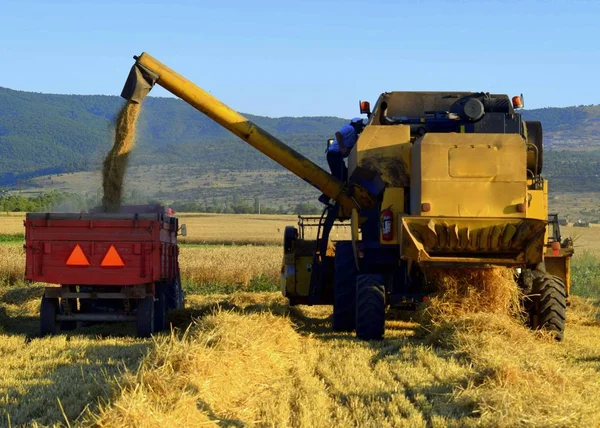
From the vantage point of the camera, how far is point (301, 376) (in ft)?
29.2

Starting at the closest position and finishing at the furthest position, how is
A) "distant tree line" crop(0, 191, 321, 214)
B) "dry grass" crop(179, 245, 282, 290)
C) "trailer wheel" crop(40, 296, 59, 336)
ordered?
"trailer wheel" crop(40, 296, 59, 336) → "distant tree line" crop(0, 191, 321, 214) → "dry grass" crop(179, 245, 282, 290)

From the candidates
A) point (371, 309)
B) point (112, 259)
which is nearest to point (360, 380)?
point (371, 309)

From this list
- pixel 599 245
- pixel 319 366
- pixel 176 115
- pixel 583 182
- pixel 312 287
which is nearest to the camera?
pixel 319 366

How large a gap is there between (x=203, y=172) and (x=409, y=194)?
12852cm

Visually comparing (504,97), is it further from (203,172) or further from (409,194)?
(203,172)

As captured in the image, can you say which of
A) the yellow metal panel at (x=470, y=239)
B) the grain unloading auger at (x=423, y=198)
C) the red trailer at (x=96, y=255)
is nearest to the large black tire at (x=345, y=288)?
the grain unloading auger at (x=423, y=198)

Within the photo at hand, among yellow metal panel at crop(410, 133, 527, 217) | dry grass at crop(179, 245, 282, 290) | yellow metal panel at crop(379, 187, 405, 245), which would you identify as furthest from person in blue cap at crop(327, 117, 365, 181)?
dry grass at crop(179, 245, 282, 290)

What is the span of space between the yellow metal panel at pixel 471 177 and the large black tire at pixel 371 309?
49.7 inches

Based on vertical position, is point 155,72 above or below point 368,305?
above

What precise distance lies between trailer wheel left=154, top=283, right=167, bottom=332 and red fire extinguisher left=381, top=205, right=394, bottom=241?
4011 mm

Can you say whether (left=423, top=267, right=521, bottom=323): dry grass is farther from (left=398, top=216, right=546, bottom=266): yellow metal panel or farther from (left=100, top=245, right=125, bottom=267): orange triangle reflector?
(left=100, top=245, right=125, bottom=267): orange triangle reflector

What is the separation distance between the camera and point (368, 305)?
11.9 metres

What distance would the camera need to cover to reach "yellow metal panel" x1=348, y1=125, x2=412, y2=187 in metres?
11.9

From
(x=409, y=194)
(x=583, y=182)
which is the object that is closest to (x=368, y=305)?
(x=409, y=194)
